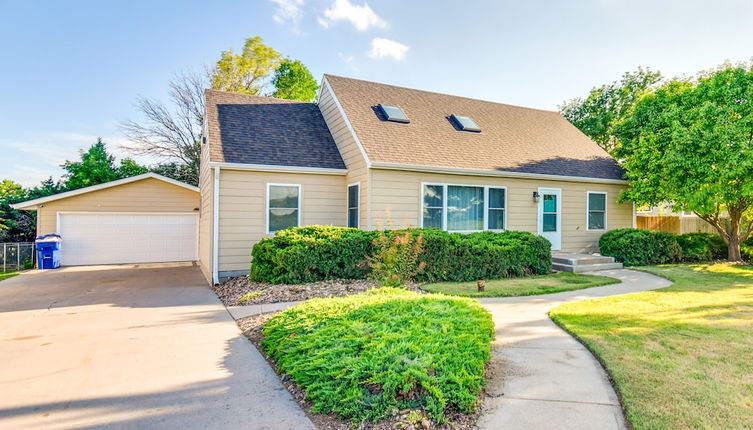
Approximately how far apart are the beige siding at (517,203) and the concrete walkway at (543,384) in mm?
5024

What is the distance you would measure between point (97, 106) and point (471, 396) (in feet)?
68.8

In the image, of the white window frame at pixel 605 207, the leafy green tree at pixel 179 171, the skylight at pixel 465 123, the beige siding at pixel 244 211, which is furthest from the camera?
the leafy green tree at pixel 179 171

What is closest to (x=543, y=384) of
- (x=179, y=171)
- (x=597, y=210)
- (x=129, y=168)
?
(x=597, y=210)

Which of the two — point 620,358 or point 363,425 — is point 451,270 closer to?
point 620,358

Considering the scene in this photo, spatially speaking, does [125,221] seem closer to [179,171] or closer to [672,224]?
[179,171]

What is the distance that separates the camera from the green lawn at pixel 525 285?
7562mm

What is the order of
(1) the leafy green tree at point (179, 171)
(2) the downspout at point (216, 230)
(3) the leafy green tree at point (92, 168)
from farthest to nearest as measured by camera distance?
(1) the leafy green tree at point (179, 171) → (3) the leafy green tree at point (92, 168) → (2) the downspout at point (216, 230)

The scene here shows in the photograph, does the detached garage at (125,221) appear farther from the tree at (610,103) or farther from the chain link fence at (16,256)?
the tree at (610,103)

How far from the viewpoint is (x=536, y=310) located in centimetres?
626

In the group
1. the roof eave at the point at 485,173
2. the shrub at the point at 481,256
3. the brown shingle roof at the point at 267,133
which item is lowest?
the shrub at the point at 481,256

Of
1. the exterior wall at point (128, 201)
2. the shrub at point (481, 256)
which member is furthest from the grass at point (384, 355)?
the exterior wall at point (128, 201)

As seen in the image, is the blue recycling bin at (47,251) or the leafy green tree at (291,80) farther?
the leafy green tree at (291,80)

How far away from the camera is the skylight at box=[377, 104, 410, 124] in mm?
11828

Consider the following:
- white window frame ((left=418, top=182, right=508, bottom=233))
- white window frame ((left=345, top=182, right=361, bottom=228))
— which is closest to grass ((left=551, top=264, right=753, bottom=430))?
white window frame ((left=418, top=182, right=508, bottom=233))
